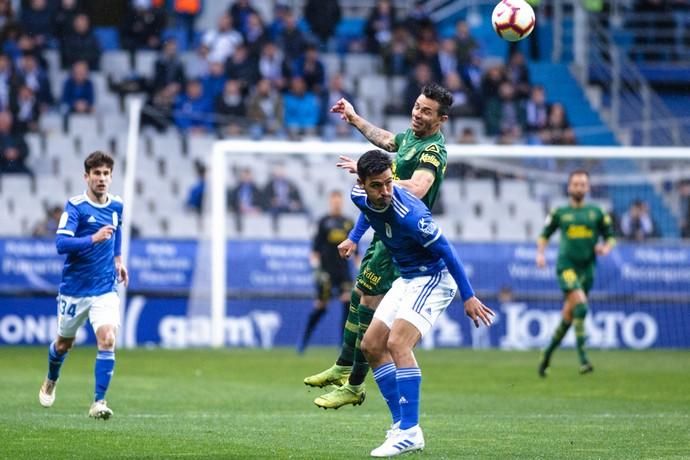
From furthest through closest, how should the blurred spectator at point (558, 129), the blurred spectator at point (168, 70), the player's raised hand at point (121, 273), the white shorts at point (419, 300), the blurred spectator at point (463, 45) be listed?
the blurred spectator at point (463, 45) → the blurred spectator at point (558, 129) → the blurred spectator at point (168, 70) → the player's raised hand at point (121, 273) → the white shorts at point (419, 300)

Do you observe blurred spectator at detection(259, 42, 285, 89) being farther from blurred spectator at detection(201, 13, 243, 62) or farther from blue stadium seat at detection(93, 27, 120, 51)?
blue stadium seat at detection(93, 27, 120, 51)

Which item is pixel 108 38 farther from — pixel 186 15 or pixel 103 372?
pixel 103 372

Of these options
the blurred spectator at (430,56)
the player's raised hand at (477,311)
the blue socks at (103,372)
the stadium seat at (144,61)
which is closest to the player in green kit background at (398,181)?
the player's raised hand at (477,311)

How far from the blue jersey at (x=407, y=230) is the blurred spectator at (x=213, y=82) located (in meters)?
18.4

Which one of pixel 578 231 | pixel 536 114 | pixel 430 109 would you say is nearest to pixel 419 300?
pixel 430 109

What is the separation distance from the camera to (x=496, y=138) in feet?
95.7

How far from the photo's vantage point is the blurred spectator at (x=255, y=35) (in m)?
29.5

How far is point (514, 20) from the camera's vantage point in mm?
12781

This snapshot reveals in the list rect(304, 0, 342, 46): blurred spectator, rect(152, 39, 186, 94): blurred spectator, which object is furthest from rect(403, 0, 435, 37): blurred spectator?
rect(152, 39, 186, 94): blurred spectator

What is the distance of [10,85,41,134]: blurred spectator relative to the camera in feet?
89.6

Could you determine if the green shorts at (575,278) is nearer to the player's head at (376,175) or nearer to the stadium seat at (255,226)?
the stadium seat at (255,226)

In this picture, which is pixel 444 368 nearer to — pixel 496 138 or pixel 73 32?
pixel 496 138

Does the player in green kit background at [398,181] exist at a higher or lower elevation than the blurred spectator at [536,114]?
lower

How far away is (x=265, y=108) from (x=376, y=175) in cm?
1871
